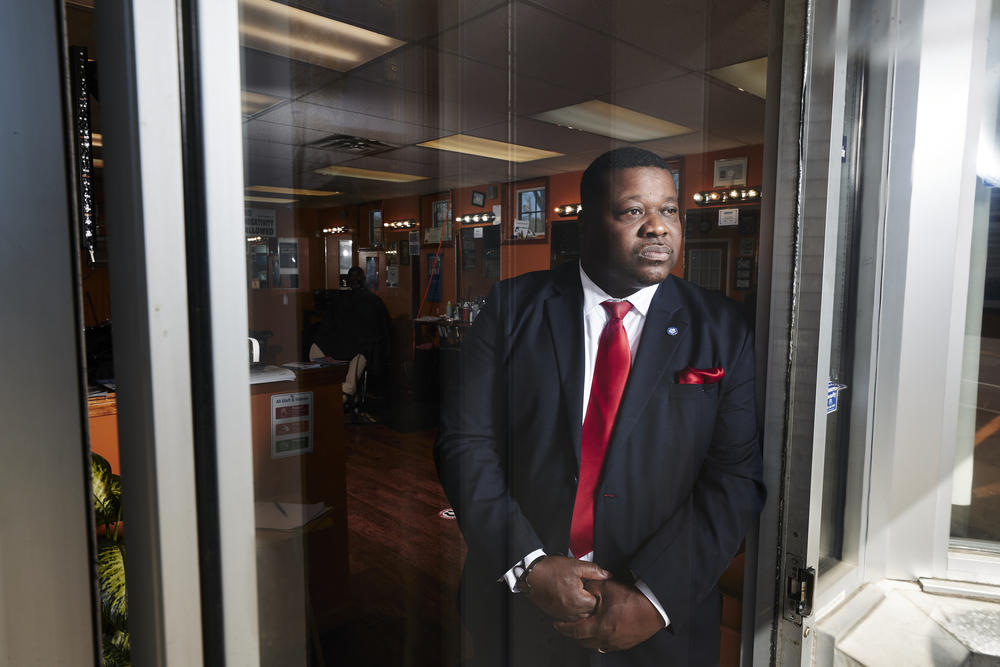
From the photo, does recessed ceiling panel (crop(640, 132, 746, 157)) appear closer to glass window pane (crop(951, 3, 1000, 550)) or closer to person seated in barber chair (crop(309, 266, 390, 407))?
person seated in barber chair (crop(309, 266, 390, 407))

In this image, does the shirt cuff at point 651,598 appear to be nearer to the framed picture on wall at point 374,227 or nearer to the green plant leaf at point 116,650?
the framed picture on wall at point 374,227

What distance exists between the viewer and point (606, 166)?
1117 mm

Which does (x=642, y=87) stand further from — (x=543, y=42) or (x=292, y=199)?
(x=292, y=199)

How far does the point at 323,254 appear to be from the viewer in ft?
2.86

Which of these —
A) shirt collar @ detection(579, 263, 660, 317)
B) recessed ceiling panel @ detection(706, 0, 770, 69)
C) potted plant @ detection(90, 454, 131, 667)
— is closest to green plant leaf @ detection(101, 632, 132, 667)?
potted plant @ detection(90, 454, 131, 667)

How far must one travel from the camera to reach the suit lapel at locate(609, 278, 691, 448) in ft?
3.80

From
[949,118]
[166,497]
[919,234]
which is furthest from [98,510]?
[949,118]

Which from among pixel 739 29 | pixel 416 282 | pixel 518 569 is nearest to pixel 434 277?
pixel 416 282

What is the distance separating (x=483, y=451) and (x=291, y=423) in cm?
44

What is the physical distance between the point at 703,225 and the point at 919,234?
33.5 inches

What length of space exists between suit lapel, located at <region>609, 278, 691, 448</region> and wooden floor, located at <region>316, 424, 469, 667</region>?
371 millimetres

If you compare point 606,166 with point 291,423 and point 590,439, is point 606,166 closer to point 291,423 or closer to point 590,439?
point 590,439

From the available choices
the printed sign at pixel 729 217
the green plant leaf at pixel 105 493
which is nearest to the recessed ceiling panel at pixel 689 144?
the printed sign at pixel 729 217

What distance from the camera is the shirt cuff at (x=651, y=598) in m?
1.18
